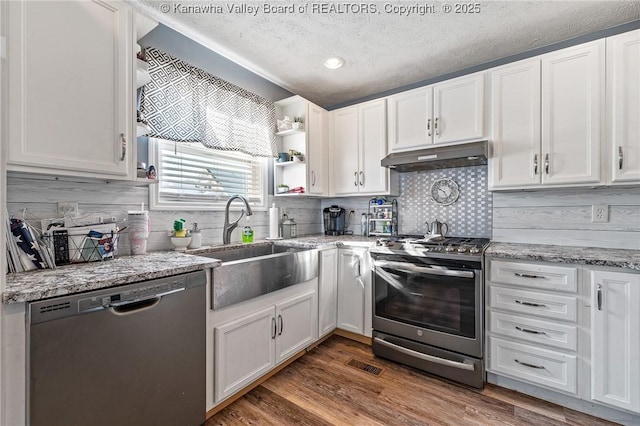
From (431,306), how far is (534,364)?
0.66 meters

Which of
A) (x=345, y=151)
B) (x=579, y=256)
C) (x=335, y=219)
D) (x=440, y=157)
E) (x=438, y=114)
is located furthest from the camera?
(x=335, y=219)

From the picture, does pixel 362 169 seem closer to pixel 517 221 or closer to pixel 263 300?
pixel 517 221

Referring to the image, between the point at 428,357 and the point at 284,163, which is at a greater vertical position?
the point at 284,163

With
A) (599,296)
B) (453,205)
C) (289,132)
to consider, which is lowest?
(599,296)

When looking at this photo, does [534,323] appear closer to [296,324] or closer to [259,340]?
[296,324]

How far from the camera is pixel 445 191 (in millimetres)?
2707

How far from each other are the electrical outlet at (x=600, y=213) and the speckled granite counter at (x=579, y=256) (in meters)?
0.21

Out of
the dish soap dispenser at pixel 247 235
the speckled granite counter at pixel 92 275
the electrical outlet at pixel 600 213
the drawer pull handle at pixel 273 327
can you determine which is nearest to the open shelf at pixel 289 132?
the dish soap dispenser at pixel 247 235

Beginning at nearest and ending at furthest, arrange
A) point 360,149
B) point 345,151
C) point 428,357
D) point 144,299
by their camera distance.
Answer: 1. point 144,299
2. point 428,357
3. point 360,149
4. point 345,151

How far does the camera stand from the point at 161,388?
4.39 ft

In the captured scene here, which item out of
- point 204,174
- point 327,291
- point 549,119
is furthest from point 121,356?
point 549,119

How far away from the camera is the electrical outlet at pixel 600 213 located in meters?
2.06

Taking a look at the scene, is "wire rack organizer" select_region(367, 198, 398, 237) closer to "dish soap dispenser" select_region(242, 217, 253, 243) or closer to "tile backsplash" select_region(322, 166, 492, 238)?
"tile backsplash" select_region(322, 166, 492, 238)

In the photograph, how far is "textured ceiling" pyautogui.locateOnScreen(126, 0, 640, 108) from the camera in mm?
1881
